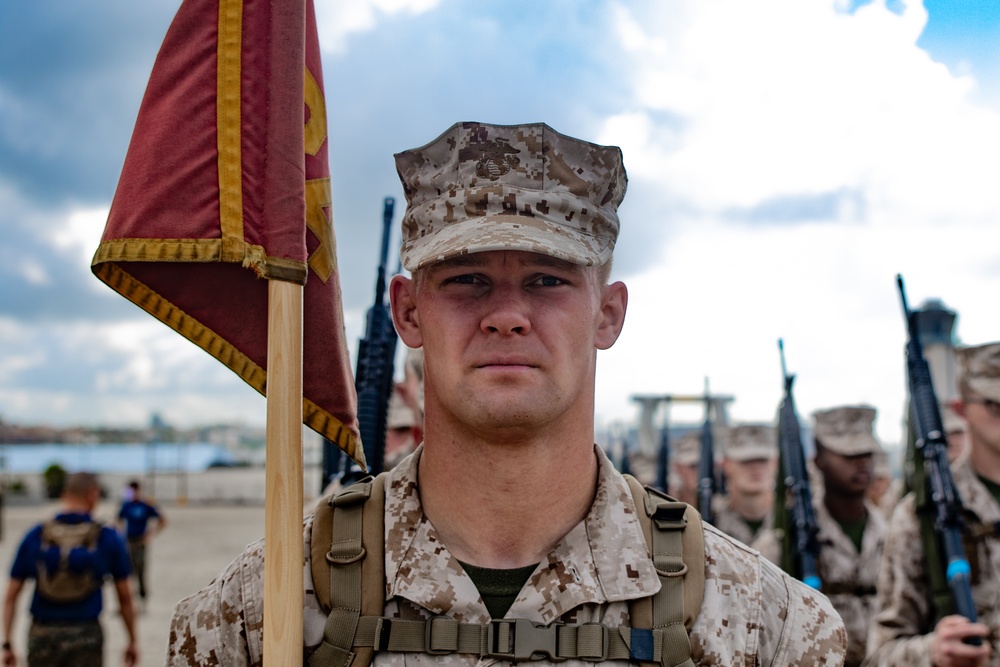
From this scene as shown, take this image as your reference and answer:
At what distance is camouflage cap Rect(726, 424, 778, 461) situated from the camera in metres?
9.97

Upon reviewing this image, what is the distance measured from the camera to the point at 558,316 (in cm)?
204

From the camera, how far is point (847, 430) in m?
7.83

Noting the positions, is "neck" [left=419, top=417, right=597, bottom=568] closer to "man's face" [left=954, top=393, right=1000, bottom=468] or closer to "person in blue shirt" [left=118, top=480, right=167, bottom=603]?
"man's face" [left=954, top=393, right=1000, bottom=468]

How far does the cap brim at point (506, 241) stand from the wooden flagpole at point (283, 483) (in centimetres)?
32

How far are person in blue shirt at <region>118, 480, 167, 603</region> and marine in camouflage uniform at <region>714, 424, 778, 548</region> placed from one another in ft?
22.8

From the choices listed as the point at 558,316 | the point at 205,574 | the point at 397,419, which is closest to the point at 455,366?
the point at 558,316

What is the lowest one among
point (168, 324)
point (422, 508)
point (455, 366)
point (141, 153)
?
point (422, 508)

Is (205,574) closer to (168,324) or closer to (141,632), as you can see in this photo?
(141,632)

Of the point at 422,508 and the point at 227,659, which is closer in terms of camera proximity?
the point at 227,659

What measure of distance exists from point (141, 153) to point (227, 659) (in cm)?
122

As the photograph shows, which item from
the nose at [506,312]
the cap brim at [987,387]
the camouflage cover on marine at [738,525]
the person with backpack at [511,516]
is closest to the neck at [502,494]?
the person with backpack at [511,516]

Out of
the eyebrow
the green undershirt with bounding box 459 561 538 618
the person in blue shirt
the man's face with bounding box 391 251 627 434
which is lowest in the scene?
the person in blue shirt

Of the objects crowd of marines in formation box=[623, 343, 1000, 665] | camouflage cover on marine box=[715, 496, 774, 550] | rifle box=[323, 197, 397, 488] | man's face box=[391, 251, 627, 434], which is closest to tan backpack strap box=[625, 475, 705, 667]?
man's face box=[391, 251, 627, 434]

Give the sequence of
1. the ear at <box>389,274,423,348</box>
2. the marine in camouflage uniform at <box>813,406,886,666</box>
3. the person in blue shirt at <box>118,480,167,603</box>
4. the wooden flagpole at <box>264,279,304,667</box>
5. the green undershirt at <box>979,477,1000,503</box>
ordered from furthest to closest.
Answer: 1. the person in blue shirt at <box>118,480,167,603</box>
2. the marine in camouflage uniform at <box>813,406,886,666</box>
3. the green undershirt at <box>979,477,1000,503</box>
4. the ear at <box>389,274,423,348</box>
5. the wooden flagpole at <box>264,279,304,667</box>
